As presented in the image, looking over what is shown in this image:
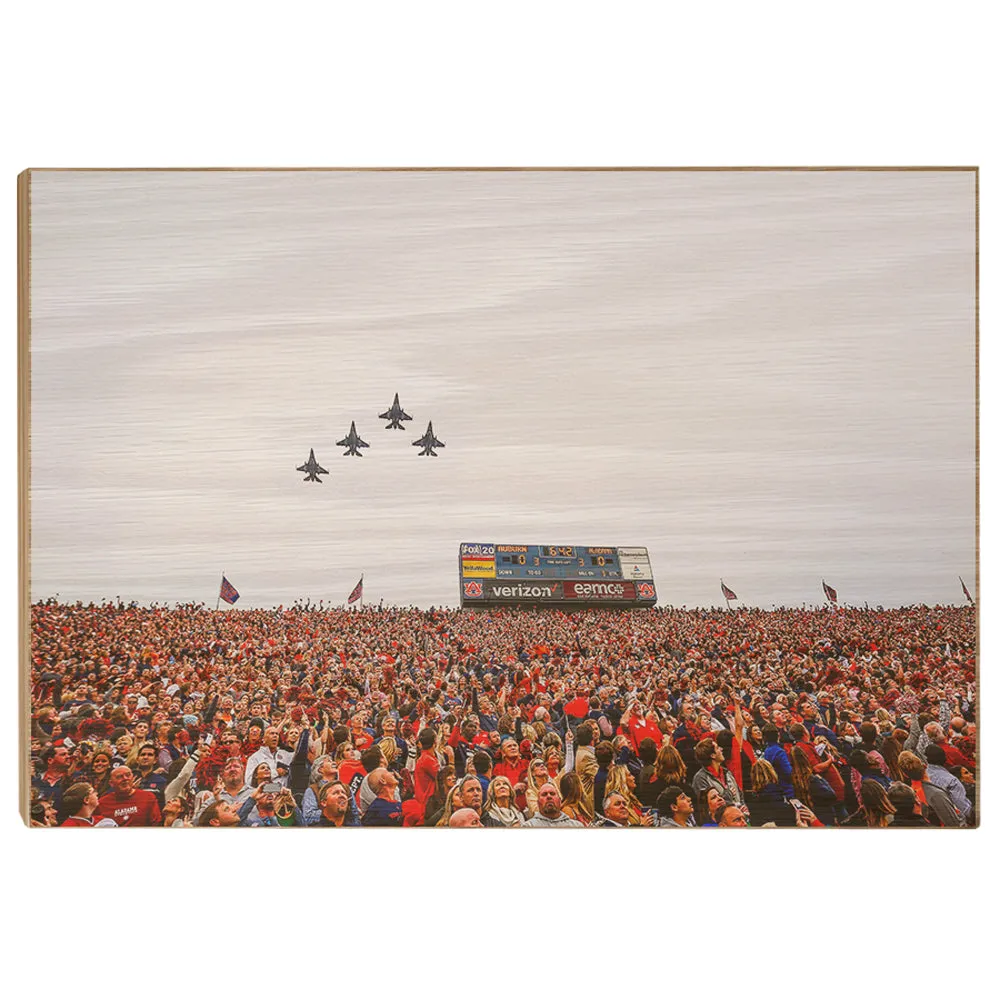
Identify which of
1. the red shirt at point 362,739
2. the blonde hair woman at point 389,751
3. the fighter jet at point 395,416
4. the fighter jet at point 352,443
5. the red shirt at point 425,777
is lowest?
the red shirt at point 425,777

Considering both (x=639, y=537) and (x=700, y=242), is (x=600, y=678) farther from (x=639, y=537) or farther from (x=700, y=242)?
(x=700, y=242)

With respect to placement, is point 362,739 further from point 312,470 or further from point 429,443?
point 429,443

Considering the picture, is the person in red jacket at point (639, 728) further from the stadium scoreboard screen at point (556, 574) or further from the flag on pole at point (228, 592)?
the flag on pole at point (228, 592)

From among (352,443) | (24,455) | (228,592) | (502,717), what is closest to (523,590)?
(502,717)

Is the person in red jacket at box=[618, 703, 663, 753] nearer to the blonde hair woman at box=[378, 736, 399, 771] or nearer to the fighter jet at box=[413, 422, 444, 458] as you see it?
the blonde hair woman at box=[378, 736, 399, 771]

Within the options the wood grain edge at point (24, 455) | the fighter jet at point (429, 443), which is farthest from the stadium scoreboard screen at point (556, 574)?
the wood grain edge at point (24, 455)

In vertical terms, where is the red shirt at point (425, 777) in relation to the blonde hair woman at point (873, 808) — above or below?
above
